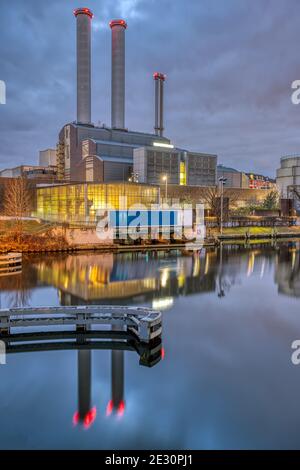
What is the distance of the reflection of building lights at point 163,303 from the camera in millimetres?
15765

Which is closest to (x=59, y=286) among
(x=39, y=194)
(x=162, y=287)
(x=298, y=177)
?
(x=162, y=287)

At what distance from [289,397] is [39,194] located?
57195mm

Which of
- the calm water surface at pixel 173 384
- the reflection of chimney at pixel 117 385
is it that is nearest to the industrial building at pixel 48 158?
the calm water surface at pixel 173 384

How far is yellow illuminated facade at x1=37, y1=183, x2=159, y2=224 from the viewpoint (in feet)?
155

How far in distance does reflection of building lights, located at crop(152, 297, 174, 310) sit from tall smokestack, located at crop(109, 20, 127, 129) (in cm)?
7532

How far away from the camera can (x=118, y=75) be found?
84.7 m

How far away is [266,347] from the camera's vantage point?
455 inches

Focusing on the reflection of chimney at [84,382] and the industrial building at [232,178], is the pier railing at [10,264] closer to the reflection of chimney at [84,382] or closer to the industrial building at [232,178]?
the reflection of chimney at [84,382]

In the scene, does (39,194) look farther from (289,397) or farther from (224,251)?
(289,397)

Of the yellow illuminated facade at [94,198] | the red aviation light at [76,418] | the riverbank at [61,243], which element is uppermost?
the yellow illuminated facade at [94,198]

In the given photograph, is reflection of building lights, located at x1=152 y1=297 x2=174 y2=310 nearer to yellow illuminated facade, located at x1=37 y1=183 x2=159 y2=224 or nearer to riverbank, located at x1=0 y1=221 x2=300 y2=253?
riverbank, located at x1=0 y1=221 x2=300 y2=253

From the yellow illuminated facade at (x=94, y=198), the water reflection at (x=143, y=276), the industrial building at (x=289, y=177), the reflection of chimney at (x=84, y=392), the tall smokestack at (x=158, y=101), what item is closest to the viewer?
the reflection of chimney at (x=84, y=392)

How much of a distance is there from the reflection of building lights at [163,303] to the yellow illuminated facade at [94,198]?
90.2 ft

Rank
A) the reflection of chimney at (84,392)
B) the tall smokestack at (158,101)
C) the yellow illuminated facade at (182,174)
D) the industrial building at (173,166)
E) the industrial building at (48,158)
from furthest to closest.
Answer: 1. the industrial building at (48,158)
2. the tall smokestack at (158,101)
3. the yellow illuminated facade at (182,174)
4. the industrial building at (173,166)
5. the reflection of chimney at (84,392)
